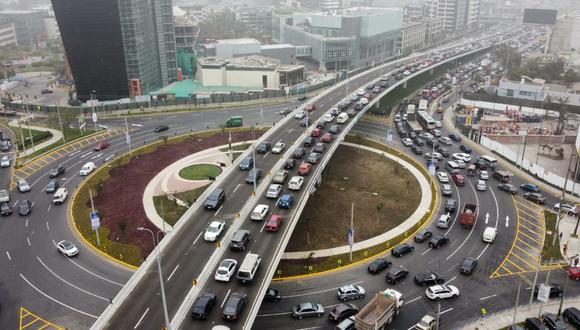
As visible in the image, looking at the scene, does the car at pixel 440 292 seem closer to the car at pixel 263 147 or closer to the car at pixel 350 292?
the car at pixel 350 292

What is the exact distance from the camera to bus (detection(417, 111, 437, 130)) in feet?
383

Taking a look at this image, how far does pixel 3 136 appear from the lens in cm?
11062

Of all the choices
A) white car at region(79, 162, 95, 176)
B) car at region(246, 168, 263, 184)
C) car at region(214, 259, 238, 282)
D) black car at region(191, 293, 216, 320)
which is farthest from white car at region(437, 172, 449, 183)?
white car at region(79, 162, 95, 176)

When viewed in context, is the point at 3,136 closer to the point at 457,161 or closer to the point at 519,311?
the point at 457,161

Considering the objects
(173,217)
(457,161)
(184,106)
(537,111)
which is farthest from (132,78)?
(537,111)

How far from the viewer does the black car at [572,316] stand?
48531mm

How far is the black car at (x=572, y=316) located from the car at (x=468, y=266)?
10.6 m

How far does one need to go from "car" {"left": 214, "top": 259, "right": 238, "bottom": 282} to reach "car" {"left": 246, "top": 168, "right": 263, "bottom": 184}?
764 inches

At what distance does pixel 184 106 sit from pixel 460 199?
83498 mm

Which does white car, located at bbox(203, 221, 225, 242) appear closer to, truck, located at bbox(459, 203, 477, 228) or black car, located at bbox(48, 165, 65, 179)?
truck, located at bbox(459, 203, 477, 228)

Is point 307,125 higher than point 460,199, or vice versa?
point 307,125

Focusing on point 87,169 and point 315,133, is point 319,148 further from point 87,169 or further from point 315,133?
point 87,169

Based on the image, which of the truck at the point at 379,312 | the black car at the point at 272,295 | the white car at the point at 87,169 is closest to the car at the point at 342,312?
the truck at the point at 379,312

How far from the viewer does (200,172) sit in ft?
290
